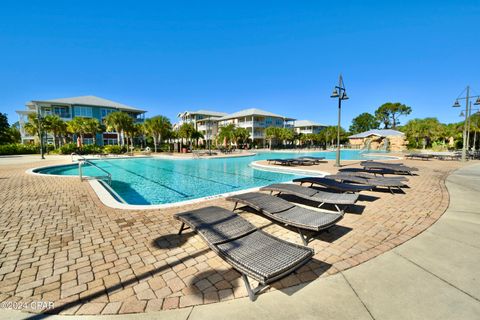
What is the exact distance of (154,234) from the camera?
13.7ft

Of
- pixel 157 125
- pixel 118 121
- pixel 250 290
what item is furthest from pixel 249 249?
pixel 157 125

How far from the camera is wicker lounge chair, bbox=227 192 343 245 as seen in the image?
372cm

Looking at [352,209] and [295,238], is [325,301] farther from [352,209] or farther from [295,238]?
[352,209]

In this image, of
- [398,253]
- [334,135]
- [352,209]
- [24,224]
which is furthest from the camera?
[334,135]

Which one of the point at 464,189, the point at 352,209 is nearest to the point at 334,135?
the point at 464,189

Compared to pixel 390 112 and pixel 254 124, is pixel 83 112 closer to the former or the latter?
pixel 254 124

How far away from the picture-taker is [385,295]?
8.03 feet

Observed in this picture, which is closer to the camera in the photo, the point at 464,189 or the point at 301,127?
the point at 464,189

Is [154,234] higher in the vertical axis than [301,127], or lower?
lower

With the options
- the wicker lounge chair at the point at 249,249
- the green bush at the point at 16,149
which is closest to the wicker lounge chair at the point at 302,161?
the wicker lounge chair at the point at 249,249

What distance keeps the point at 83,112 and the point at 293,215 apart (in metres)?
52.3

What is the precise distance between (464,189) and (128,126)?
3715 cm

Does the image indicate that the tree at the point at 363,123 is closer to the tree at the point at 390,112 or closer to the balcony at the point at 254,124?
the tree at the point at 390,112

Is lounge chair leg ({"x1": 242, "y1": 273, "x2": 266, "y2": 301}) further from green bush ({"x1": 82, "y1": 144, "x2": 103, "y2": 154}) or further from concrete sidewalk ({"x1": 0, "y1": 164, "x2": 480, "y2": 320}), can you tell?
green bush ({"x1": 82, "y1": 144, "x2": 103, "y2": 154})
